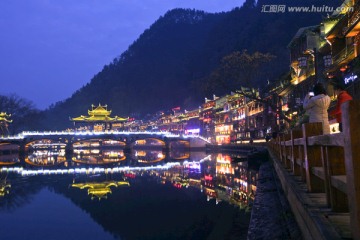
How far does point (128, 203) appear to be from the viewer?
19.5 metres

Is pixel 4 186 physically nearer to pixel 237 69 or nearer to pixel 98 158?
pixel 237 69

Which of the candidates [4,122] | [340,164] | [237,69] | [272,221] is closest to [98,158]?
[4,122]

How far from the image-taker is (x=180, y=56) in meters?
144

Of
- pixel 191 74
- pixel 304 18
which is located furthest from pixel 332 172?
pixel 191 74

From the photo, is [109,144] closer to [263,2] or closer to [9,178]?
[263,2]

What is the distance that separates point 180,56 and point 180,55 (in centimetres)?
93

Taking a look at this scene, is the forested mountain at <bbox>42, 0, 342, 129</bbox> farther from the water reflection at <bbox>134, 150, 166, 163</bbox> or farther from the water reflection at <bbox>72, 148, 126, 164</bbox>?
the water reflection at <bbox>72, 148, 126, 164</bbox>

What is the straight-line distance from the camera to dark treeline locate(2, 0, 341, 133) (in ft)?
266

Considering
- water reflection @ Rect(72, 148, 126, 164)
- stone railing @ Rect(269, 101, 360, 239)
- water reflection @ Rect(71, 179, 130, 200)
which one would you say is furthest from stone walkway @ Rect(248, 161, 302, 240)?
water reflection @ Rect(72, 148, 126, 164)

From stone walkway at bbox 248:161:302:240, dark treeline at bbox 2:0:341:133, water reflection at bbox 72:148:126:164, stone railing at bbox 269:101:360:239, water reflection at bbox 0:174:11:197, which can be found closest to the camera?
stone railing at bbox 269:101:360:239

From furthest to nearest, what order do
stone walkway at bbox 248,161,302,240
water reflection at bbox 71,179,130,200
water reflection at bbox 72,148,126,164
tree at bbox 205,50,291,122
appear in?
water reflection at bbox 72,148,126,164 < tree at bbox 205,50,291,122 < water reflection at bbox 71,179,130,200 < stone walkway at bbox 248,161,302,240

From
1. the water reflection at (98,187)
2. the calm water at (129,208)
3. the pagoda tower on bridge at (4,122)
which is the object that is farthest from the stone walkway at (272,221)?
the pagoda tower on bridge at (4,122)

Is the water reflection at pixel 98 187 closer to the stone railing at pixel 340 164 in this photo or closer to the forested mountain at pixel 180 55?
the stone railing at pixel 340 164

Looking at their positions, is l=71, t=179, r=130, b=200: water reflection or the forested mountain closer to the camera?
l=71, t=179, r=130, b=200: water reflection
